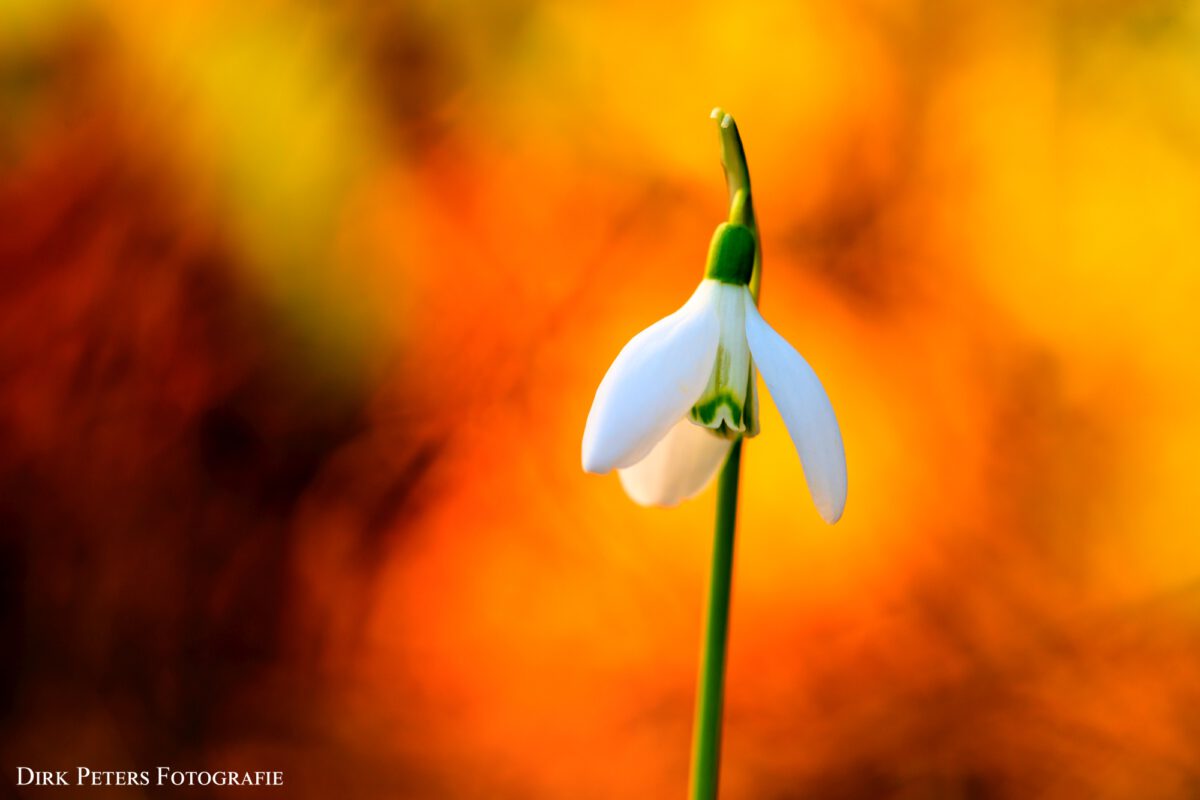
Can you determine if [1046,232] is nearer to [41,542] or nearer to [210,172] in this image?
[210,172]

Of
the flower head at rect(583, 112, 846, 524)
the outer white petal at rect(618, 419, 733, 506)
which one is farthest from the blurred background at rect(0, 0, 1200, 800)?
the flower head at rect(583, 112, 846, 524)

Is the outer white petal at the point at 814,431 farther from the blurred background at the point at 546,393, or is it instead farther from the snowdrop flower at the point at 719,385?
the blurred background at the point at 546,393

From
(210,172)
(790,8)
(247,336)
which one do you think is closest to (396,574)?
(247,336)

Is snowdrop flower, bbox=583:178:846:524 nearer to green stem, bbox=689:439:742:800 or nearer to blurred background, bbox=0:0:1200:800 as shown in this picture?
green stem, bbox=689:439:742:800

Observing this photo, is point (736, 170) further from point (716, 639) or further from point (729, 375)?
point (716, 639)

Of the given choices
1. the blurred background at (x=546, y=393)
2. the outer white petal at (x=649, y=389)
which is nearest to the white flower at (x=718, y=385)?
the outer white petal at (x=649, y=389)

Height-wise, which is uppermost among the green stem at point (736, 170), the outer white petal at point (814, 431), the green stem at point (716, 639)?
the green stem at point (736, 170)

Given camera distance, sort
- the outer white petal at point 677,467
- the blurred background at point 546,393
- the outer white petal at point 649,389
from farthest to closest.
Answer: the blurred background at point 546,393, the outer white petal at point 677,467, the outer white petal at point 649,389
